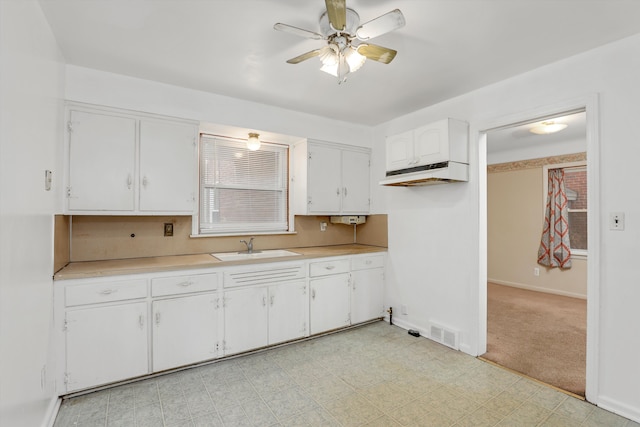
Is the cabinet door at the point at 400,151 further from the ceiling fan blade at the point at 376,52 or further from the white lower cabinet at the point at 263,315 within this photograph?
the white lower cabinet at the point at 263,315

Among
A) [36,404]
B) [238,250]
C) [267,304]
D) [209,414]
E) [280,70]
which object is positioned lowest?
[209,414]

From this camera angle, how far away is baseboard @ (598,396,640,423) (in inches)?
81.3

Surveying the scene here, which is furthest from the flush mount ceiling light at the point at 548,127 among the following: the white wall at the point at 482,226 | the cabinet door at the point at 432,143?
the cabinet door at the point at 432,143

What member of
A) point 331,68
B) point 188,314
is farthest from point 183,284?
point 331,68

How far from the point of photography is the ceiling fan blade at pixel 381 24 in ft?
5.34

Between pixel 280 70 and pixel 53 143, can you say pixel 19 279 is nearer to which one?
pixel 53 143

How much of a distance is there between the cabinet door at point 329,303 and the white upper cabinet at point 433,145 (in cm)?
146

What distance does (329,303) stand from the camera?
352cm

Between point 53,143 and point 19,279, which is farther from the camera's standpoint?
point 53,143

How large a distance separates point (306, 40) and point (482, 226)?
7.52 feet

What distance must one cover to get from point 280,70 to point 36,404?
2746mm

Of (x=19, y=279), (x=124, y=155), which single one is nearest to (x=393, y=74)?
(x=124, y=155)

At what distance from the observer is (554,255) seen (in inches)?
204

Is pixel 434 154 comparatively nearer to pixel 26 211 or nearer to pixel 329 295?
pixel 329 295
